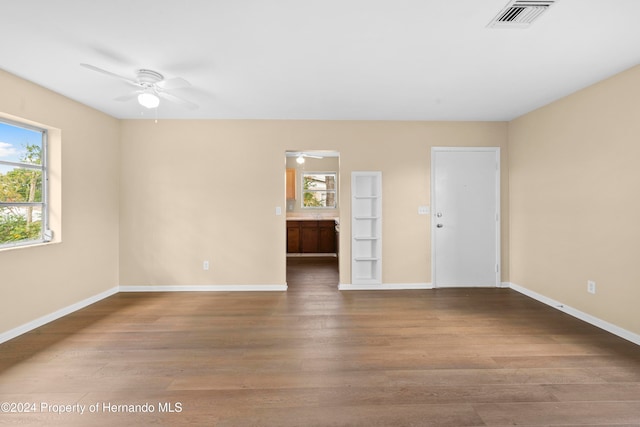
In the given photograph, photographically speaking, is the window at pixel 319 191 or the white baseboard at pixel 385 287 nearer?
the white baseboard at pixel 385 287

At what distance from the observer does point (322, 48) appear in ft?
8.31

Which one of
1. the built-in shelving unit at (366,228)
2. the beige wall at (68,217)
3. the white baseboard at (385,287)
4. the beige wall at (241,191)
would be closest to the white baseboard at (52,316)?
the beige wall at (68,217)

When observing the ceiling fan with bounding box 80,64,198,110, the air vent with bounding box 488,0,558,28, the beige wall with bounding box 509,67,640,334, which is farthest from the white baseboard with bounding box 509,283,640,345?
the ceiling fan with bounding box 80,64,198,110

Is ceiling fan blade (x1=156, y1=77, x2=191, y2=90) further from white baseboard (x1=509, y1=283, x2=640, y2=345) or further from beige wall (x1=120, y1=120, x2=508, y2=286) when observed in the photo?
white baseboard (x1=509, y1=283, x2=640, y2=345)

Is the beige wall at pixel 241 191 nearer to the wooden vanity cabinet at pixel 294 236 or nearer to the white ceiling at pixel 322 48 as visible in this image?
the white ceiling at pixel 322 48

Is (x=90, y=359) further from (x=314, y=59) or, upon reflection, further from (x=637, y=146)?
(x=637, y=146)

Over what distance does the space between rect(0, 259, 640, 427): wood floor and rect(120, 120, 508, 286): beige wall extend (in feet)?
2.92

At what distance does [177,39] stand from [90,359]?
2.64 metres

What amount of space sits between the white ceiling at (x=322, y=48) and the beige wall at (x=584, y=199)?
13.8 inches

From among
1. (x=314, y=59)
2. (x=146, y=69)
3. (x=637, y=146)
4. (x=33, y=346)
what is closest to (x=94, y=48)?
(x=146, y=69)

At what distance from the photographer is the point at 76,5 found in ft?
6.52

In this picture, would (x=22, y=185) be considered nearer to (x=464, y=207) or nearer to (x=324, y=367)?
(x=324, y=367)

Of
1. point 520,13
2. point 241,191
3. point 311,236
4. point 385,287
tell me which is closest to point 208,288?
point 241,191

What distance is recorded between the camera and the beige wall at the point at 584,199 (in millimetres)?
2939
